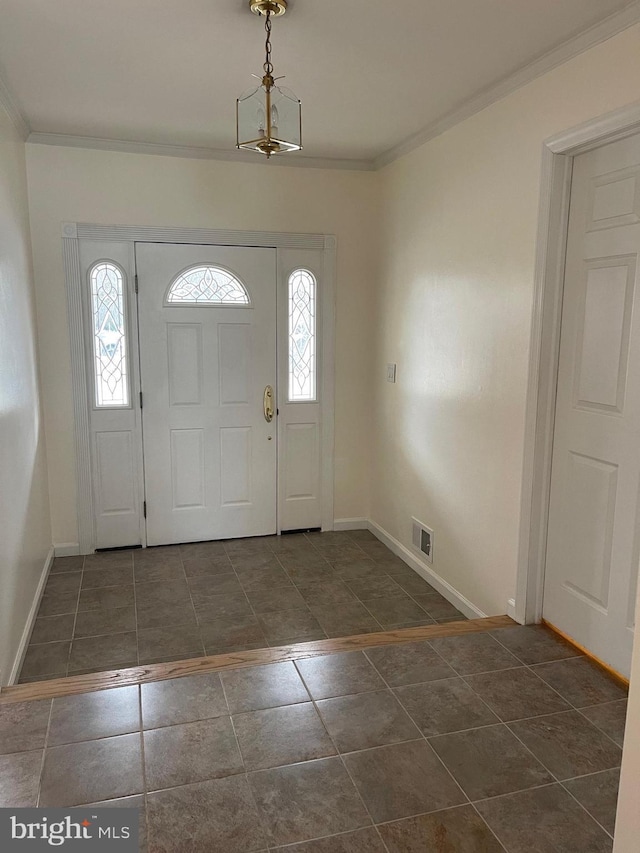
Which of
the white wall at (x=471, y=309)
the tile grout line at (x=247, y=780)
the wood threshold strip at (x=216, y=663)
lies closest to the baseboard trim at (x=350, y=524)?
the white wall at (x=471, y=309)

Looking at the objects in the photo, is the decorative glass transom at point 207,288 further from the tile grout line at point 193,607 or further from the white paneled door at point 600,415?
the white paneled door at point 600,415

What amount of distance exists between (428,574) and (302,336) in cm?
181

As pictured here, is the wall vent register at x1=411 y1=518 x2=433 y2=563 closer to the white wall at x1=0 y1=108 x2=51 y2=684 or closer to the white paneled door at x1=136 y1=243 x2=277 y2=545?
the white paneled door at x1=136 y1=243 x2=277 y2=545

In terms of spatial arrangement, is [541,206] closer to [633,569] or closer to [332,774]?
[633,569]

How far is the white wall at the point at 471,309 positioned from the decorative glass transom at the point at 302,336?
502mm

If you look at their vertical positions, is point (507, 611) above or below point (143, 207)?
below

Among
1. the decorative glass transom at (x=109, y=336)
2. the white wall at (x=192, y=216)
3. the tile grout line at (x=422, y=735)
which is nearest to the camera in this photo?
the tile grout line at (x=422, y=735)

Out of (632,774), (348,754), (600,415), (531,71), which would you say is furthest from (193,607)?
(531,71)

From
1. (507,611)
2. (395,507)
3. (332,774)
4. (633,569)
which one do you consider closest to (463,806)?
(332,774)

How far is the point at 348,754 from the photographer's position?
6.68 ft

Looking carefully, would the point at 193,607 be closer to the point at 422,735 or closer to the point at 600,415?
the point at 422,735

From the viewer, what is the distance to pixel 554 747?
2.08m

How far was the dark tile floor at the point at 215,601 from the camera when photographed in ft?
10.0

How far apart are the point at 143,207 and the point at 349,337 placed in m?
1.61
